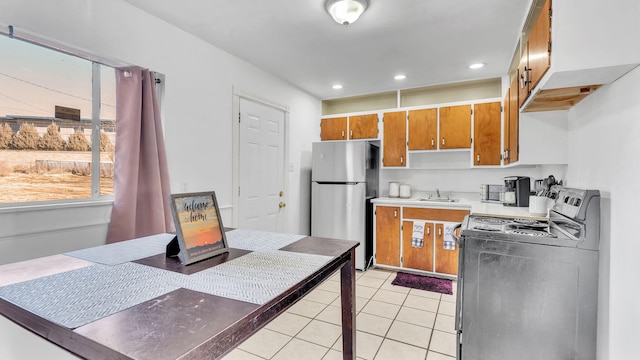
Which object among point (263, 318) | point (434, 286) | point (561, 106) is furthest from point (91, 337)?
point (434, 286)

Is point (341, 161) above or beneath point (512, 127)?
beneath

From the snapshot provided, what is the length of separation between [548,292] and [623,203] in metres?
0.56

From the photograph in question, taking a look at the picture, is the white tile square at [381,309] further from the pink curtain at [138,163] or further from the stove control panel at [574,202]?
the pink curtain at [138,163]

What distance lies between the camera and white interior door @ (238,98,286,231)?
3.14 m

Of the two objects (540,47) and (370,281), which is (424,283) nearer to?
(370,281)

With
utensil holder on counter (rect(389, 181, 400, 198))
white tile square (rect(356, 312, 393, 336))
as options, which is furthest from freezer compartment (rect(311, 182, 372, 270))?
white tile square (rect(356, 312, 393, 336))

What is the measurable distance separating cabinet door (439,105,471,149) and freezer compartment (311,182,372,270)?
3.83 feet

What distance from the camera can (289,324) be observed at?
94.3 inches

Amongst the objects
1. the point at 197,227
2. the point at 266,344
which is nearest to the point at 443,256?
the point at 266,344

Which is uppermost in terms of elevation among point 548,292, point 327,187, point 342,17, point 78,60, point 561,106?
point 342,17

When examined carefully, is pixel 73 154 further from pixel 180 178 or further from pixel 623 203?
pixel 623 203

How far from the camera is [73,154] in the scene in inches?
75.6

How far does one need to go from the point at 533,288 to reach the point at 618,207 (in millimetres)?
555

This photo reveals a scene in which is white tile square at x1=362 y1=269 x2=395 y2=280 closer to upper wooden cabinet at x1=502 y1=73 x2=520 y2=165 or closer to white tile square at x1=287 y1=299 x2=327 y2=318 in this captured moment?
white tile square at x1=287 y1=299 x2=327 y2=318
